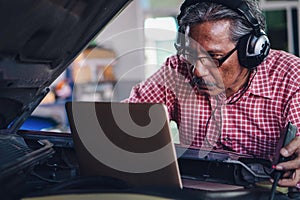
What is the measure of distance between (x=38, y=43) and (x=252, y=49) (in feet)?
2.69

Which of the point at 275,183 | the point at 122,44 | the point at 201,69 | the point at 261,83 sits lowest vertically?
the point at 122,44

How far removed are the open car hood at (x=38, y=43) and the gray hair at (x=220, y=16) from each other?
34cm

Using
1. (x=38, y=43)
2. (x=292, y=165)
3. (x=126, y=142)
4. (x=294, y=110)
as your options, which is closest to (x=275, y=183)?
(x=292, y=165)

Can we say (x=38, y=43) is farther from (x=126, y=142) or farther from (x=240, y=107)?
(x=240, y=107)

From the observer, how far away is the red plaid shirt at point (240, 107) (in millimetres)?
2338

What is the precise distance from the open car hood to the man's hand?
2.55 ft

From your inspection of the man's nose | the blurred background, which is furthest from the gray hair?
the blurred background

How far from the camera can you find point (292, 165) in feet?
5.89

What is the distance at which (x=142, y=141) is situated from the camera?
1.61m

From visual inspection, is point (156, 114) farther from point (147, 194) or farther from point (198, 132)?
point (198, 132)

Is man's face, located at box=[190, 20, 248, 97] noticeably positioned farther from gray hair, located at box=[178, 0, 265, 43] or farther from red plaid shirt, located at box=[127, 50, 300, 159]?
red plaid shirt, located at box=[127, 50, 300, 159]

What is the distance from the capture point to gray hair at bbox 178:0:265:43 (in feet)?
7.34

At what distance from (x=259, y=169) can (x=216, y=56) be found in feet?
1.78

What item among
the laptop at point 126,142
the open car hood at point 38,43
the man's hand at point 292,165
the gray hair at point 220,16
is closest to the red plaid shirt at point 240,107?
the gray hair at point 220,16
